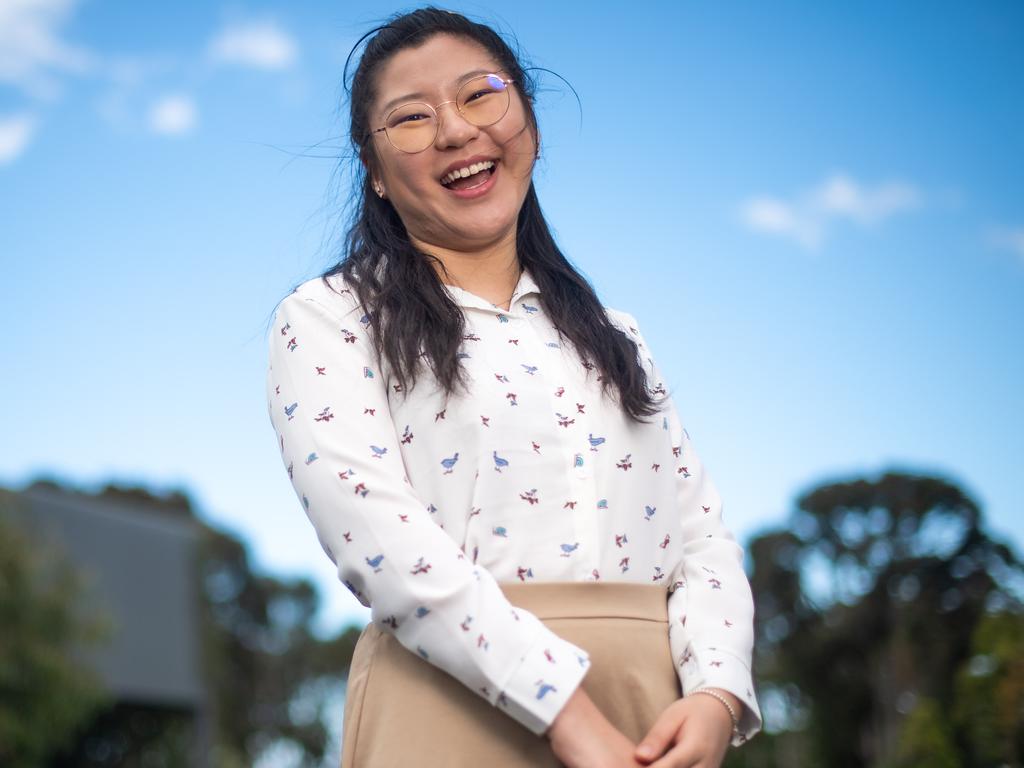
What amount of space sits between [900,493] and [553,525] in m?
26.9

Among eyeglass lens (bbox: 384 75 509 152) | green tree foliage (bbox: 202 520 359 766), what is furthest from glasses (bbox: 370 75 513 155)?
green tree foliage (bbox: 202 520 359 766)

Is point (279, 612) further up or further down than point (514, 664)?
further down

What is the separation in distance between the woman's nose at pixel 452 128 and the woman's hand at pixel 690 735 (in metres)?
0.84

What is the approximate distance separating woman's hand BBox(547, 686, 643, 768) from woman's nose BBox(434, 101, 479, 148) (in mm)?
813

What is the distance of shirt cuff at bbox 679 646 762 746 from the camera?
5.63 feet

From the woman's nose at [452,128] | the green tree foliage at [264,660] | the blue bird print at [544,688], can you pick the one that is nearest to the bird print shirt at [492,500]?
the blue bird print at [544,688]

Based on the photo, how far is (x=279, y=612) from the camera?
37938mm

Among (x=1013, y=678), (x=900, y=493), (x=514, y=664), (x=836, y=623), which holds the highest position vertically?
(x=514, y=664)

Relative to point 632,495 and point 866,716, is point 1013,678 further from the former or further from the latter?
point 866,716

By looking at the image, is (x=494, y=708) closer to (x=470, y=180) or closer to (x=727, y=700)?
(x=727, y=700)

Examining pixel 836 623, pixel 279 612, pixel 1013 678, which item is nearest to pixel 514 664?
pixel 1013 678

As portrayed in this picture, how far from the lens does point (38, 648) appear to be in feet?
46.3

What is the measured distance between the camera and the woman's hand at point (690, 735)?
1.57m

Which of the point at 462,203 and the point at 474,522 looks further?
the point at 462,203
